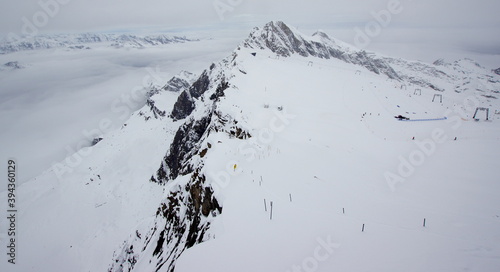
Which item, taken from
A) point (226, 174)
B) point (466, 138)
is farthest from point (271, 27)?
point (226, 174)

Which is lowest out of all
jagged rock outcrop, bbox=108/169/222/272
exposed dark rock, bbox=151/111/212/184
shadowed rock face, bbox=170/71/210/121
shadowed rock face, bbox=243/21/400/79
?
jagged rock outcrop, bbox=108/169/222/272

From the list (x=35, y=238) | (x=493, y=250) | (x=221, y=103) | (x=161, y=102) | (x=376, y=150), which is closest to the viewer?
(x=493, y=250)

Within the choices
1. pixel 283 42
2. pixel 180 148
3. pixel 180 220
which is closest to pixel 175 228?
pixel 180 220

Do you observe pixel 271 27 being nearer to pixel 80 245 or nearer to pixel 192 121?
pixel 192 121

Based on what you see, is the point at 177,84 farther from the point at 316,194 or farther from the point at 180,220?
the point at 316,194

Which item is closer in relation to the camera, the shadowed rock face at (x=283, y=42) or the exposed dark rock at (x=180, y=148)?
the exposed dark rock at (x=180, y=148)


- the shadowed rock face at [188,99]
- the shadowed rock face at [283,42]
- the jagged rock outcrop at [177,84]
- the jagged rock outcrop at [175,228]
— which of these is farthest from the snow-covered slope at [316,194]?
the jagged rock outcrop at [177,84]

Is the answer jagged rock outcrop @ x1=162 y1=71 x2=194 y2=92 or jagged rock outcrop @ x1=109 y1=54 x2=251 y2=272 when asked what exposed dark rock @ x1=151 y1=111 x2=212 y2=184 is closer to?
jagged rock outcrop @ x1=109 y1=54 x2=251 y2=272

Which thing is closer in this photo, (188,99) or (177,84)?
(188,99)

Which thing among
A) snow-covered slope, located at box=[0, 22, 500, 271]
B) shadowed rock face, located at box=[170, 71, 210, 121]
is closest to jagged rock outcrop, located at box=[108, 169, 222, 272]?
snow-covered slope, located at box=[0, 22, 500, 271]

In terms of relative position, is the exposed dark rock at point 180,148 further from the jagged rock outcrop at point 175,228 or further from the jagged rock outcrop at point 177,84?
the jagged rock outcrop at point 177,84

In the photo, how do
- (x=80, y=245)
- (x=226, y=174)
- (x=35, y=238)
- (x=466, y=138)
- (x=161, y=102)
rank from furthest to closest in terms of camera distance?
(x=161, y=102) < (x=35, y=238) < (x=80, y=245) < (x=466, y=138) < (x=226, y=174)
